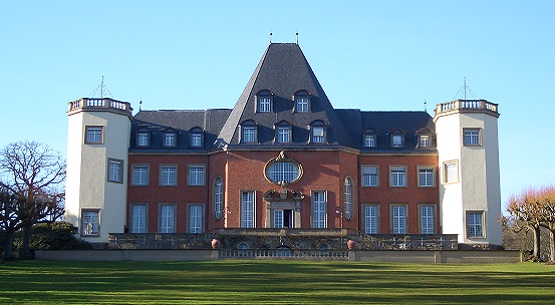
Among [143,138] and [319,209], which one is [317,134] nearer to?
[319,209]

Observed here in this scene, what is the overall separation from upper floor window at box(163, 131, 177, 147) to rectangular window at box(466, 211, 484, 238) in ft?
64.5

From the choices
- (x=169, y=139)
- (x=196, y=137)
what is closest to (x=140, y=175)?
(x=169, y=139)

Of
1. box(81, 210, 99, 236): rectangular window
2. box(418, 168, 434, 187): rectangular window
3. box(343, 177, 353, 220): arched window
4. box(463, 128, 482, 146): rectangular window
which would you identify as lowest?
box(81, 210, 99, 236): rectangular window

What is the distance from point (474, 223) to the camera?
53.2 meters

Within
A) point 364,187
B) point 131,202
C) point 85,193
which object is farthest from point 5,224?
point 364,187

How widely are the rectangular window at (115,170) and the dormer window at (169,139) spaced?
3835 millimetres

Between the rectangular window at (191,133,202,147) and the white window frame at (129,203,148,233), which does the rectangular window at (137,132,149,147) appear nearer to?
the rectangular window at (191,133,202,147)

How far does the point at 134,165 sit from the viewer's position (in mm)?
57156

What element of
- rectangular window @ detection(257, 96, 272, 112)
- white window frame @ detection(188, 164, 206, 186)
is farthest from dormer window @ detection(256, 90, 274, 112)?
white window frame @ detection(188, 164, 206, 186)

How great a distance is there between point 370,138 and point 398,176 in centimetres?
315

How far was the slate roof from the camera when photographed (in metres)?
55.2

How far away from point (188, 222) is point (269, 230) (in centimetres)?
831

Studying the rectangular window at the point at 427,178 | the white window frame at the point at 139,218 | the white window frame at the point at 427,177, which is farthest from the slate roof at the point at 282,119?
the white window frame at the point at 139,218

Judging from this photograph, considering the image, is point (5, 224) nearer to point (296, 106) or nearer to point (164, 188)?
point (164, 188)
